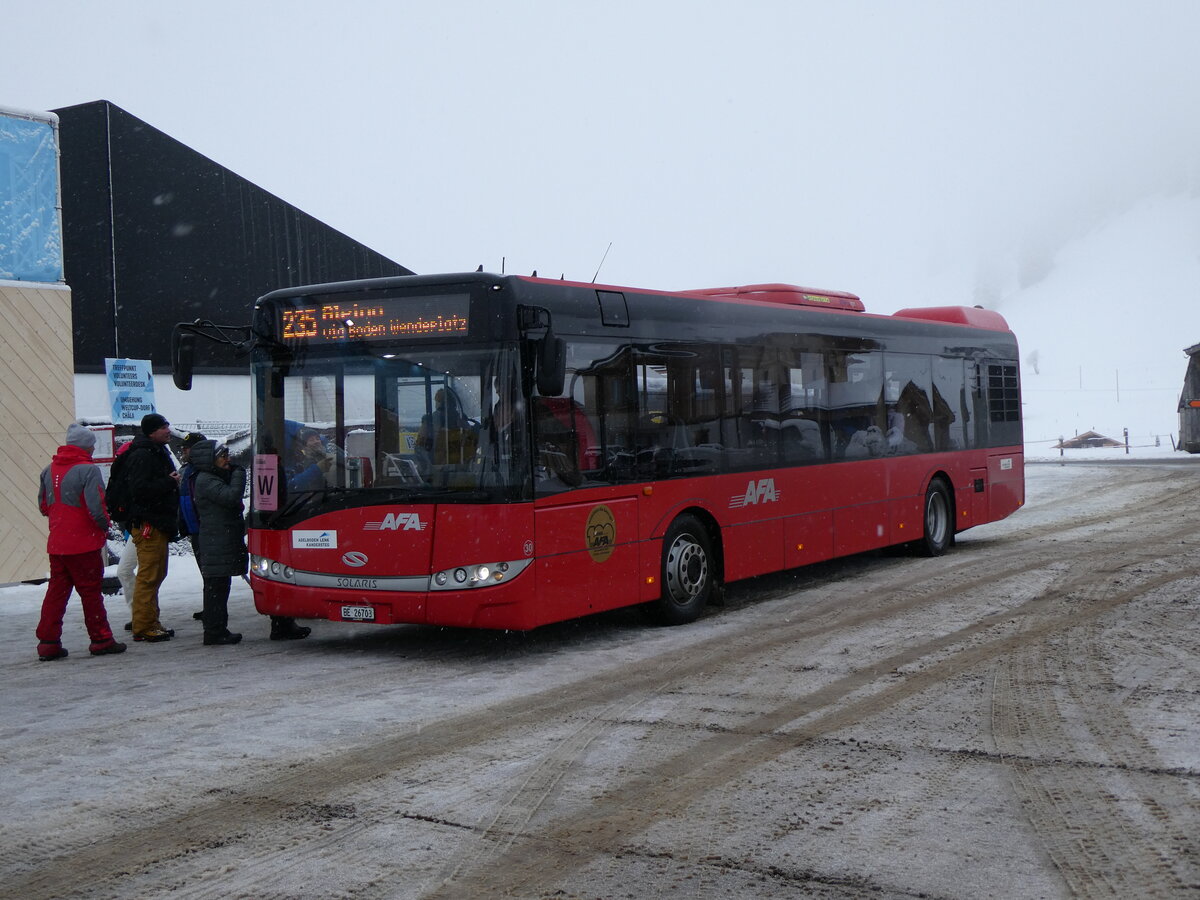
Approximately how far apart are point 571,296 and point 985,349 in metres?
9.24

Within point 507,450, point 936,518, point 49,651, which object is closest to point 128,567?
point 49,651

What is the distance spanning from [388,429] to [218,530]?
2.10 m

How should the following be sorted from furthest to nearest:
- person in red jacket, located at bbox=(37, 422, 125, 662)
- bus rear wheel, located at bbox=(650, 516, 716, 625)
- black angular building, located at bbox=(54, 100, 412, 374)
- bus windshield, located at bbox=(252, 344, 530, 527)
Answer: black angular building, located at bbox=(54, 100, 412, 374), bus rear wheel, located at bbox=(650, 516, 716, 625), person in red jacket, located at bbox=(37, 422, 125, 662), bus windshield, located at bbox=(252, 344, 530, 527)

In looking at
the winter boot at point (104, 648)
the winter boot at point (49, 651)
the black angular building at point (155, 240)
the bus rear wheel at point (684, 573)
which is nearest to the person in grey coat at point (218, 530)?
the winter boot at point (104, 648)

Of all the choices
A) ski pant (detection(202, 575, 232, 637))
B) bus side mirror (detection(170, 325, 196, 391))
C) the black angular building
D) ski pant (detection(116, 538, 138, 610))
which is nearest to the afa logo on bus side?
ski pant (detection(202, 575, 232, 637))

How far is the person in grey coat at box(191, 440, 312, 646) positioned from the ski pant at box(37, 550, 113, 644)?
832 millimetres

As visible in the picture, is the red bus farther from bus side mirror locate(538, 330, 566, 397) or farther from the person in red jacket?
the person in red jacket

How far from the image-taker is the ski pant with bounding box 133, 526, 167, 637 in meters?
10.8

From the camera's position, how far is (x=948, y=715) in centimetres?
721

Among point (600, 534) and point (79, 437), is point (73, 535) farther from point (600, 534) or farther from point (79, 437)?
point (600, 534)

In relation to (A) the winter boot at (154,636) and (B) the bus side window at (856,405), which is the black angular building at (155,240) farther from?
(B) the bus side window at (856,405)

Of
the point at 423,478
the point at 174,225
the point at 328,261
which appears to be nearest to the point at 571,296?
the point at 423,478

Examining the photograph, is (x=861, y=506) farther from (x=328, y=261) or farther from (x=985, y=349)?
(x=328, y=261)

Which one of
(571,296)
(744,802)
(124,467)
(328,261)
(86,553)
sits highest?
(328,261)
